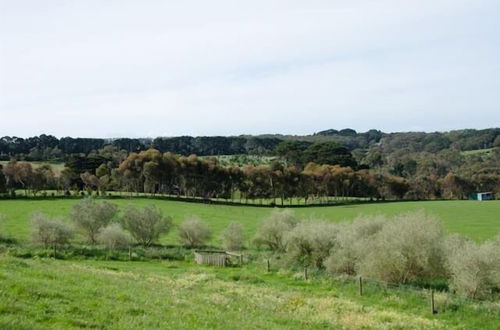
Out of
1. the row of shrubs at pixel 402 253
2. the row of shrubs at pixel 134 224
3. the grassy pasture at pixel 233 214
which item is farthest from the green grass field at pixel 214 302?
the grassy pasture at pixel 233 214

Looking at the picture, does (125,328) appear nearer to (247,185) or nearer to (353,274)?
(353,274)

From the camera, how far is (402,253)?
36406mm

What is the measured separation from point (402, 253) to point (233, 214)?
2686 inches

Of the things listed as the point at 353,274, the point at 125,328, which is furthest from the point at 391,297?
the point at 125,328

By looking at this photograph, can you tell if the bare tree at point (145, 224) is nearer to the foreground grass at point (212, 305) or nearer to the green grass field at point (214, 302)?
the green grass field at point (214, 302)

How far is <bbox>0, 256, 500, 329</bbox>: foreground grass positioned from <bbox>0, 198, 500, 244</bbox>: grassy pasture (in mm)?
40652

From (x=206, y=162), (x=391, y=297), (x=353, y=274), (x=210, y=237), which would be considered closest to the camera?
(x=391, y=297)

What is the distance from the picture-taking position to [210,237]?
226 feet

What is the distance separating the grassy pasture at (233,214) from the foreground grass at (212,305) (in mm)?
40652

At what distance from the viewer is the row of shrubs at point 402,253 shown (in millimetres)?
31859

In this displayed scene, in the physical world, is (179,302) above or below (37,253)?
above

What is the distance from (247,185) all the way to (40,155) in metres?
97.9

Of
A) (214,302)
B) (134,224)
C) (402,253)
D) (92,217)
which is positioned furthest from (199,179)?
(214,302)

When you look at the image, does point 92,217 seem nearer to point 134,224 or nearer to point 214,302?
point 134,224
